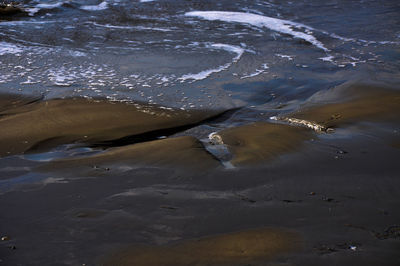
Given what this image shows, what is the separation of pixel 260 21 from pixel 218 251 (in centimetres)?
805

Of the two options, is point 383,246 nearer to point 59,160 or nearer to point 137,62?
point 59,160

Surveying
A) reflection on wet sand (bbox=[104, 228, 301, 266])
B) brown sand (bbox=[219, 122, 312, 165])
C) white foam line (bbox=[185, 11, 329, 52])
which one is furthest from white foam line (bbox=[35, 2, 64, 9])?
reflection on wet sand (bbox=[104, 228, 301, 266])

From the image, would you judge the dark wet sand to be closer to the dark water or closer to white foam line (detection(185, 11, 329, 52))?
the dark water

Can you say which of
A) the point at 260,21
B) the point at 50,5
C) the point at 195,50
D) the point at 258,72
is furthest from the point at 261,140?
the point at 50,5

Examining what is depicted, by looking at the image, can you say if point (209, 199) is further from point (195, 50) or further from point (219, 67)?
point (195, 50)

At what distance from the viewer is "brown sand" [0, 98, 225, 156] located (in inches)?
164

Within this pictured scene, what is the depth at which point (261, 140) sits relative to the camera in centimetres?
407

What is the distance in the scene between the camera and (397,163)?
3562 mm

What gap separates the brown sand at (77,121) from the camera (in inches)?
164

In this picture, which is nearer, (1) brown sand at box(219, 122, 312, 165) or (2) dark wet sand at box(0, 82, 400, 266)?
(2) dark wet sand at box(0, 82, 400, 266)

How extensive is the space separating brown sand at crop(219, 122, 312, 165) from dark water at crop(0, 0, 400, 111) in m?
0.81

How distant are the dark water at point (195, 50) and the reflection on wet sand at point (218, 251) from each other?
2.67 metres

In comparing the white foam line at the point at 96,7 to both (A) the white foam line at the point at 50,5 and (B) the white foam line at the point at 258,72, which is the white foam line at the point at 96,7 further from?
(B) the white foam line at the point at 258,72


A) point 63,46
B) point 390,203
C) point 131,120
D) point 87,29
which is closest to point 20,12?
point 87,29
